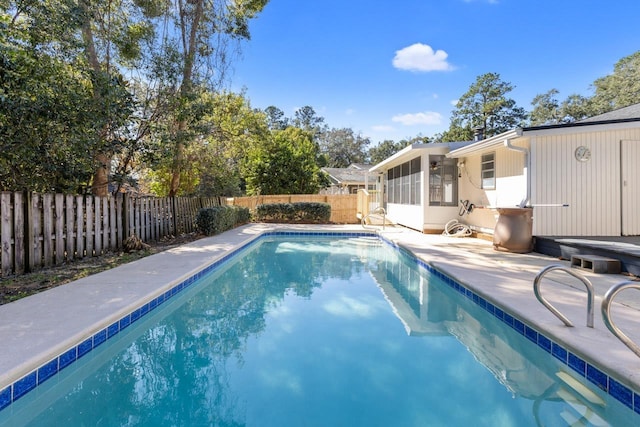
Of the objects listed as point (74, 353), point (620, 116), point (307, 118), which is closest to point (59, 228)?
point (74, 353)

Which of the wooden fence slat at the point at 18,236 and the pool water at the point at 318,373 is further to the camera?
the wooden fence slat at the point at 18,236

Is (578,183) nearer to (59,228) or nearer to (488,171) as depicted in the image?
(488,171)

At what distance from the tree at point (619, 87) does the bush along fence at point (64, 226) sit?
115 ft

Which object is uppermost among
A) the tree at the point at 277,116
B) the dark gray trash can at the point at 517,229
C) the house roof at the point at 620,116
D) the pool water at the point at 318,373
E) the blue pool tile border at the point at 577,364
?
the tree at the point at 277,116

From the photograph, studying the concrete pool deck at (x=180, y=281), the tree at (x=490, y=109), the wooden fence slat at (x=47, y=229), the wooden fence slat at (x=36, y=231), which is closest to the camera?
the concrete pool deck at (x=180, y=281)

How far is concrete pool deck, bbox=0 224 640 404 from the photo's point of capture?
8.62 feet

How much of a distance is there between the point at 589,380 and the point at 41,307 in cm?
504

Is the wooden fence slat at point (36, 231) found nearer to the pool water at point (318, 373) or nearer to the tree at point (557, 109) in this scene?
the pool water at point (318, 373)

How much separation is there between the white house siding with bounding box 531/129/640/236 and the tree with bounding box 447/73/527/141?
88.3 feet

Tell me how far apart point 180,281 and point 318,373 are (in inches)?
118

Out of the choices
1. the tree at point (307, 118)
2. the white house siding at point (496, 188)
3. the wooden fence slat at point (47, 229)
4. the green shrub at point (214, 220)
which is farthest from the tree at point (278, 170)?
the tree at point (307, 118)

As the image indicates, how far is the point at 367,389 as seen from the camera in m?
2.83

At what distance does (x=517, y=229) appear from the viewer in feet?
24.1

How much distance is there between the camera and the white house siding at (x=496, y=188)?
805 cm
